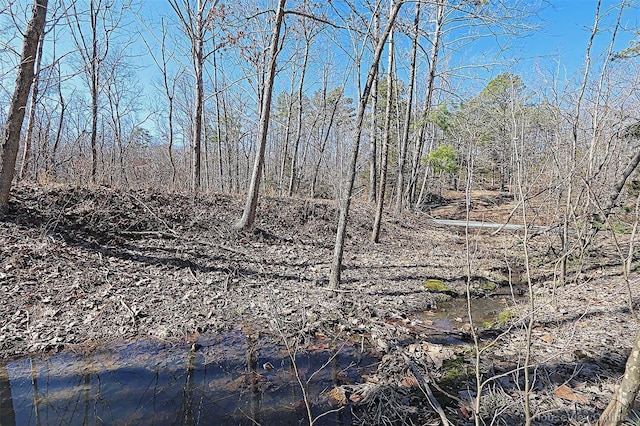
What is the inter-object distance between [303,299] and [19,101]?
6345 millimetres

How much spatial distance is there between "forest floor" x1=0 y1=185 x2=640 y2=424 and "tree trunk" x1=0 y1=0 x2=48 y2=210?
2.13 feet

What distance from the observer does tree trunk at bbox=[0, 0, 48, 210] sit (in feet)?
19.4

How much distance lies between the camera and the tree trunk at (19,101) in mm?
5922

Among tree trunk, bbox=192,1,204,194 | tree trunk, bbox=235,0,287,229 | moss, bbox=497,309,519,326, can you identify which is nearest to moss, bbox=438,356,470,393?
moss, bbox=497,309,519,326

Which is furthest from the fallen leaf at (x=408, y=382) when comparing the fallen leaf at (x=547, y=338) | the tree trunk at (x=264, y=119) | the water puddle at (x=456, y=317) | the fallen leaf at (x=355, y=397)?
the tree trunk at (x=264, y=119)

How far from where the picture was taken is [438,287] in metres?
6.97

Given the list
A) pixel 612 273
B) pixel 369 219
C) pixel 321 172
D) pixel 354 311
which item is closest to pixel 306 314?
pixel 354 311

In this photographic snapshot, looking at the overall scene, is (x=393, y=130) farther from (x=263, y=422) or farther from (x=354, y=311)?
(x=263, y=422)

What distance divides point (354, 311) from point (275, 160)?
23409 mm

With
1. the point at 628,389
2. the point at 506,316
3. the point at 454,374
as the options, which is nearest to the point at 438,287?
the point at 506,316

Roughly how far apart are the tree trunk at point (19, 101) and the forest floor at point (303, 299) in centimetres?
65

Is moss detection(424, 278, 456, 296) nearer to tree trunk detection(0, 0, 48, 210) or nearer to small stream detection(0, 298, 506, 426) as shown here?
small stream detection(0, 298, 506, 426)

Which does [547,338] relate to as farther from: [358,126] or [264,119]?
[264,119]

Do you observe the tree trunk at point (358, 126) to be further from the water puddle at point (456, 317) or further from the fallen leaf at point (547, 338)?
the fallen leaf at point (547, 338)
